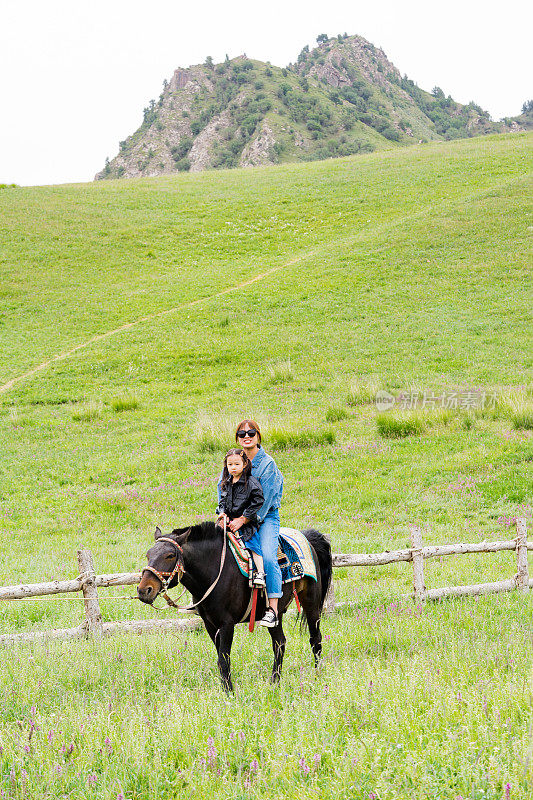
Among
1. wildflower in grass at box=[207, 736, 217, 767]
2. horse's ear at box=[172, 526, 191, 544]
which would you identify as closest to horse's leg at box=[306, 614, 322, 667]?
horse's ear at box=[172, 526, 191, 544]

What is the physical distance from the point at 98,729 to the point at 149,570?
1347 mm

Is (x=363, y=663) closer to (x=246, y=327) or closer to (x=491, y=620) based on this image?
(x=491, y=620)

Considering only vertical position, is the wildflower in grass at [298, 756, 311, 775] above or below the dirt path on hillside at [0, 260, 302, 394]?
below

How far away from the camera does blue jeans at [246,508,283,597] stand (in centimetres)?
627

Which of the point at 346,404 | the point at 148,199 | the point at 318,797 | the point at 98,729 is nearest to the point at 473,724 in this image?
the point at 318,797

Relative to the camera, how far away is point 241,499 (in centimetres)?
618

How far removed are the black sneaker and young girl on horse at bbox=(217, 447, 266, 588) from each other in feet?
0.91

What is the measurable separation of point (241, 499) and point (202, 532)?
0.52 m

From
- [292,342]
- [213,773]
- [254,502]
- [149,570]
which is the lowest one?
[213,773]

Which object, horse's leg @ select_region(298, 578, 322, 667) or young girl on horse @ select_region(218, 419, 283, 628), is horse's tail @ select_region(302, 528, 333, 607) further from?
young girl on horse @ select_region(218, 419, 283, 628)

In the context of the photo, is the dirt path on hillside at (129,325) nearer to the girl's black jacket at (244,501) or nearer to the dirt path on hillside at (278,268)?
the dirt path on hillside at (278,268)

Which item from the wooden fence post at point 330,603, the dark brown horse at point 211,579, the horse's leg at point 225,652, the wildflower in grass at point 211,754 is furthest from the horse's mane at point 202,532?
the wooden fence post at point 330,603

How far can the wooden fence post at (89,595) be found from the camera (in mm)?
7648

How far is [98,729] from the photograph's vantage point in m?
4.42
